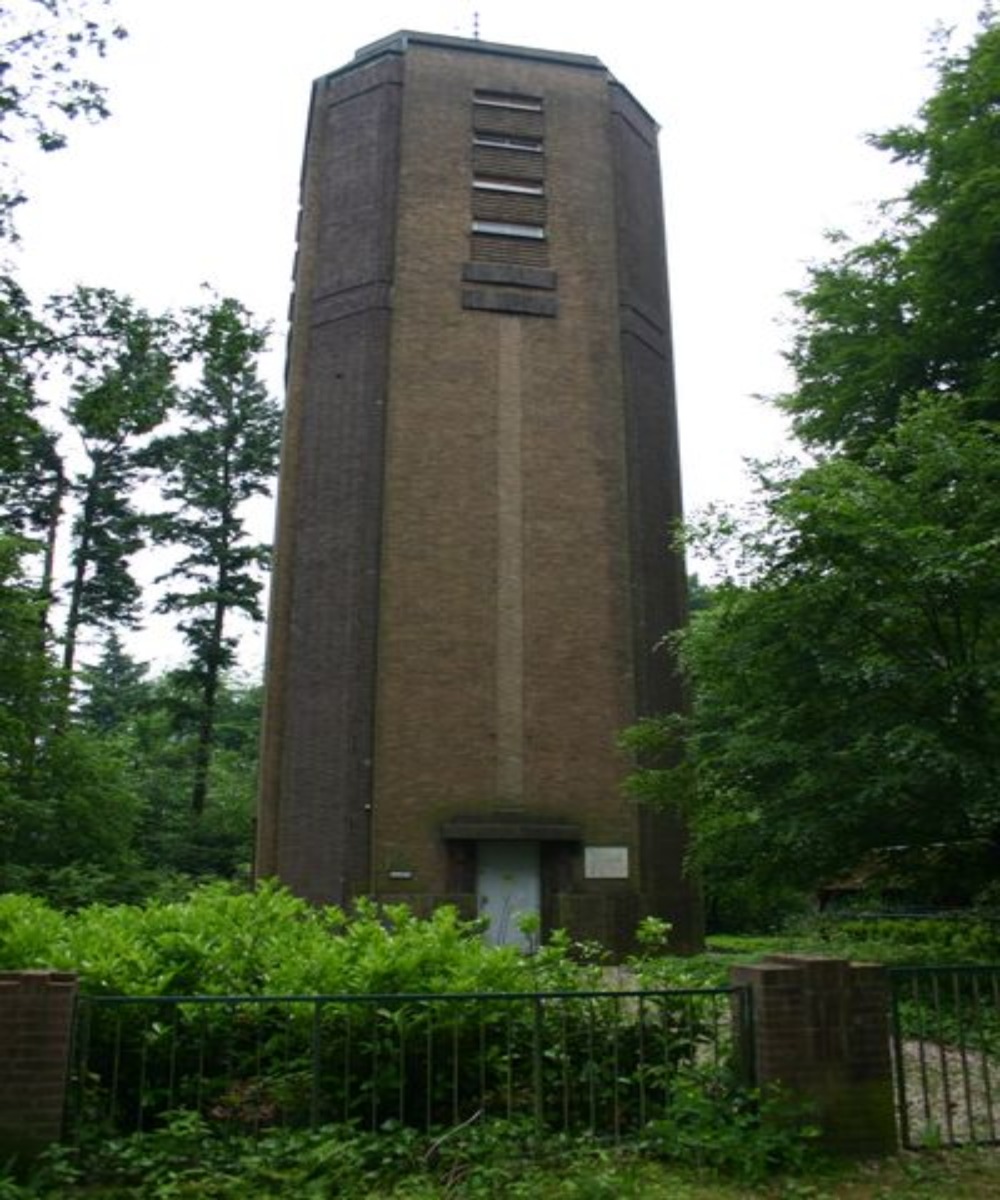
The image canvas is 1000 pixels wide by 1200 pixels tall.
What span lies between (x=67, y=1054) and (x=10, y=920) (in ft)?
10.1

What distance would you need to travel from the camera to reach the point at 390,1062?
6.70 m

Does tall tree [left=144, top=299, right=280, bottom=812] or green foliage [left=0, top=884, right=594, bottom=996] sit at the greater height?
tall tree [left=144, top=299, right=280, bottom=812]

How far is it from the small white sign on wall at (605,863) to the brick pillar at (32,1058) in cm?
1506

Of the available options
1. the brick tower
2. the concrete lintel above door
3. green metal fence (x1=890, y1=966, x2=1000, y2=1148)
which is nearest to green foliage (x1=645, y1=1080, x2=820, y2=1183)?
green metal fence (x1=890, y1=966, x2=1000, y2=1148)

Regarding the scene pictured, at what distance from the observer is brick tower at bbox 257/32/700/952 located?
2038 centimetres

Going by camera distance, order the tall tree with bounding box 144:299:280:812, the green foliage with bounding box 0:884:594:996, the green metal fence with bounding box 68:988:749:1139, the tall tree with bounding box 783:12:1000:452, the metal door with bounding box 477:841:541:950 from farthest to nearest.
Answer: the tall tree with bounding box 144:299:280:812
the metal door with bounding box 477:841:541:950
the tall tree with bounding box 783:12:1000:452
the green foliage with bounding box 0:884:594:996
the green metal fence with bounding box 68:988:749:1139

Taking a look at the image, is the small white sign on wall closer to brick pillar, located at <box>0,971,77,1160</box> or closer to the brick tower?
the brick tower

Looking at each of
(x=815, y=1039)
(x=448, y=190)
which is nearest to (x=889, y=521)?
(x=815, y=1039)

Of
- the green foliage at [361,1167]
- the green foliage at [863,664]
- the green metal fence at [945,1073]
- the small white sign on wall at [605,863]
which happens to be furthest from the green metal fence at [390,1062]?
the small white sign on wall at [605,863]

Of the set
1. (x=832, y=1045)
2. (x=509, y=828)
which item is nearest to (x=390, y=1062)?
(x=832, y=1045)

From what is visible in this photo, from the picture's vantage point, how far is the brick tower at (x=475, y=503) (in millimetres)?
20375

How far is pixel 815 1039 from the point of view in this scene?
668cm

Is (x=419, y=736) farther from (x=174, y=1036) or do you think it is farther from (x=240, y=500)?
(x=240, y=500)

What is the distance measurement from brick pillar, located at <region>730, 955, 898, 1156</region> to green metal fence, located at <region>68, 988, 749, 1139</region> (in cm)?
24
